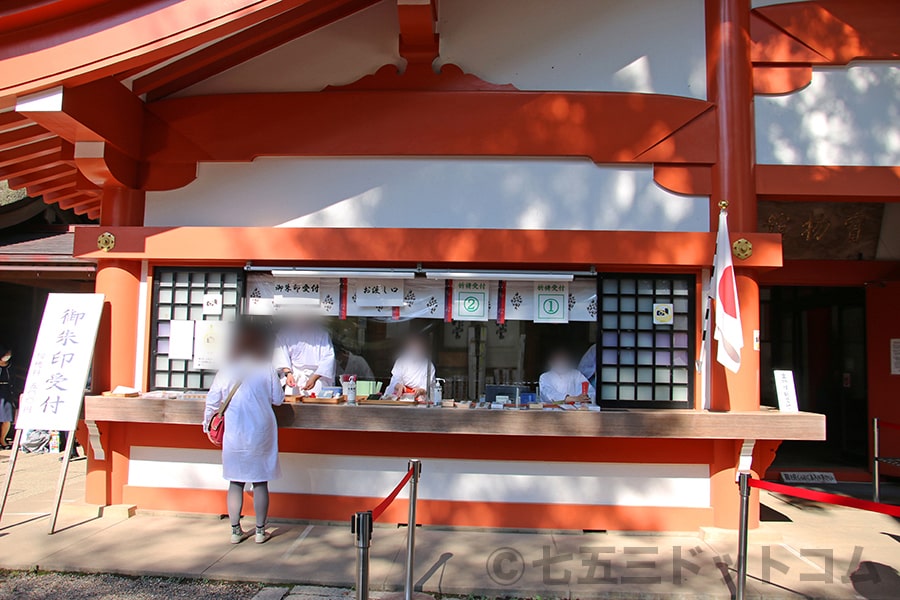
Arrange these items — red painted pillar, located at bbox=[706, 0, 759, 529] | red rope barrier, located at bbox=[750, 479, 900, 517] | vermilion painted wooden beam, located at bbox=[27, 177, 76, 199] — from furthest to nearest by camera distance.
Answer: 1. vermilion painted wooden beam, located at bbox=[27, 177, 76, 199]
2. red painted pillar, located at bbox=[706, 0, 759, 529]
3. red rope barrier, located at bbox=[750, 479, 900, 517]

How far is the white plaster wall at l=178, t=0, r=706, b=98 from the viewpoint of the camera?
20.6 feet

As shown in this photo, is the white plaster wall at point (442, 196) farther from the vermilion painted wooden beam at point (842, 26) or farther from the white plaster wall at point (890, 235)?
the white plaster wall at point (890, 235)

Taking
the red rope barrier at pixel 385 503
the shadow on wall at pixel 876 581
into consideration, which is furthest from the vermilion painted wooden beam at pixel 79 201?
the shadow on wall at pixel 876 581

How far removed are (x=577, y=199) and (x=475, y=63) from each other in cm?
177

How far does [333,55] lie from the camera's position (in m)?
6.46

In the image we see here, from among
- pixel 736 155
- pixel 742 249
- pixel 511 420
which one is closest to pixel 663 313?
pixel 742 249

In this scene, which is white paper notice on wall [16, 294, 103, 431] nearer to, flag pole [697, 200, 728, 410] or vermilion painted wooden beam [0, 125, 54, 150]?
vermilion painted wooden beam [0, 125, 54, 150]

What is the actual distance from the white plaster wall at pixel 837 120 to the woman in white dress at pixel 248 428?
5330 mm

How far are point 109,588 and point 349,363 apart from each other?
3.40 meters

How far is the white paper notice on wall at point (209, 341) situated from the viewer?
643cm

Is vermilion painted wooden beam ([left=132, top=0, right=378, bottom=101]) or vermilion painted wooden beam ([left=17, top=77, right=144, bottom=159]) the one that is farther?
vermilion painted wooden beam ([left=132, top=0, right=378, bottom=101])

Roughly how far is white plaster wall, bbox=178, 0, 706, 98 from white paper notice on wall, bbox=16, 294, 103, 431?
2.83m

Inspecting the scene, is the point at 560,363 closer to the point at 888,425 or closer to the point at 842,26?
the point at 888,425

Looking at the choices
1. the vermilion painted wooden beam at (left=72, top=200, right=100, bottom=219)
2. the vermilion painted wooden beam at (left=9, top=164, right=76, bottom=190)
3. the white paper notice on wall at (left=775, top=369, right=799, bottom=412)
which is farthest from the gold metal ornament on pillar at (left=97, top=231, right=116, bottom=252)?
the white paper notice on wall at (left=775, top=369, right=799, bottom=412)
